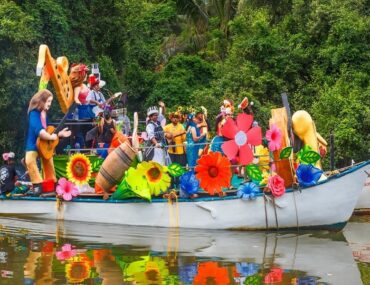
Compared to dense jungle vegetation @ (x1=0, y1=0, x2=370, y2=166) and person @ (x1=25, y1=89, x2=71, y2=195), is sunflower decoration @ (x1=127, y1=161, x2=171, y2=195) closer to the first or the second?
person @ (x1=25, y1=89, x2=71, y2=195)

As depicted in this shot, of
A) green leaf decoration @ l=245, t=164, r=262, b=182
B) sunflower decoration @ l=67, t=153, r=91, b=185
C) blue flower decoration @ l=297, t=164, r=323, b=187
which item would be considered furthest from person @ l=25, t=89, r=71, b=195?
blue flower decoration @ l=297, t=164, r=323, b=187

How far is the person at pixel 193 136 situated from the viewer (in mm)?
16047

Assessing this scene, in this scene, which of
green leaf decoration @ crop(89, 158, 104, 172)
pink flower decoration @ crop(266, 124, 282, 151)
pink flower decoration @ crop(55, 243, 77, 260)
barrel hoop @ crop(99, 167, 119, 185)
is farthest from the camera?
green leaf decoration @ crop(89, 158, 104, 172)

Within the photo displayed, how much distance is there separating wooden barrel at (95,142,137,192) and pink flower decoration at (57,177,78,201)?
657 mm

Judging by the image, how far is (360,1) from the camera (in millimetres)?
23047

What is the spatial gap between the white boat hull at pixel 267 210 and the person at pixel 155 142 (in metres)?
1.02

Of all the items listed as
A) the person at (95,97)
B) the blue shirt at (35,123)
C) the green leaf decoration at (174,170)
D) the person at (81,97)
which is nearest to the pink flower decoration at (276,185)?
the green leaf decoration at (174,170)

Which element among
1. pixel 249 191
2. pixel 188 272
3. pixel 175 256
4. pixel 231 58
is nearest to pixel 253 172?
pixel 249 191

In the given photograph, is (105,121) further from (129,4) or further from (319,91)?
(129,4)

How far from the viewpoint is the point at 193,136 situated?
16.5 meters

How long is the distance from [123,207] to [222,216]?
180 centimetres

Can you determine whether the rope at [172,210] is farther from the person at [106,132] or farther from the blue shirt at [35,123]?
the blue shirt at [35,123]

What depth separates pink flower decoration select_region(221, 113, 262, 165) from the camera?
13453 mm

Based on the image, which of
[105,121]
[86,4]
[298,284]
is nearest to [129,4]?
[86,4]
